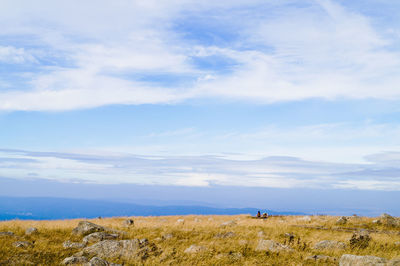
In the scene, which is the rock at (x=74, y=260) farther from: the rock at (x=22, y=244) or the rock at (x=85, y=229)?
the rock at (x=85, y=229)

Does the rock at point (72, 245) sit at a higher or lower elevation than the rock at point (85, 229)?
lower

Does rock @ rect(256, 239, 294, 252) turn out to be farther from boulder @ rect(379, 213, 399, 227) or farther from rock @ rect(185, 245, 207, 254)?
boulder @ rect(379, 213, 399, 227)

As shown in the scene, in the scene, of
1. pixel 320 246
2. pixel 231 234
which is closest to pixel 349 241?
pixel 320 246

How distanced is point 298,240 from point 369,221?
57.5ft

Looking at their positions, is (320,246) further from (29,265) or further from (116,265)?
(29,265)

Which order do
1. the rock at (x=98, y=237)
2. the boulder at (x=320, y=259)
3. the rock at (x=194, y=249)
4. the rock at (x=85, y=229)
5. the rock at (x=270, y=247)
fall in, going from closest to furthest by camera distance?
the boulder at (x=320, y=259), the rock at (x=194, y=249), the rock at (x=270, y=247), the rock at (x=98, y=237), the rock at (x=85, y=229)

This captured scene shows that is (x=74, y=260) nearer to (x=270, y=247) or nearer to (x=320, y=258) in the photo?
(x=270, y=247)

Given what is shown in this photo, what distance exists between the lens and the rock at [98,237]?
17827 millimetres

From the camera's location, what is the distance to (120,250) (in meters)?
15.5

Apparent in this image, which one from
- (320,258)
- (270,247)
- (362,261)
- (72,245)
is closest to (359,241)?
(320,258)

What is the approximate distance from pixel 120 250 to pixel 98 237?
3.37 meters

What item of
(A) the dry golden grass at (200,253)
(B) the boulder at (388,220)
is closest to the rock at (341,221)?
(B) the boulder at (388,220)

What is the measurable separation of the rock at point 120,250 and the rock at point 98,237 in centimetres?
209

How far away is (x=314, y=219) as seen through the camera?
3609cm
